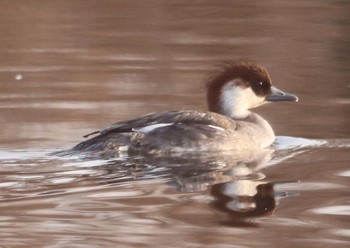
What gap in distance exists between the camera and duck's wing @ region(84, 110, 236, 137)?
9742 mm

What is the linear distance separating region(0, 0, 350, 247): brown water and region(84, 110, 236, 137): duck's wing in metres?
0.29

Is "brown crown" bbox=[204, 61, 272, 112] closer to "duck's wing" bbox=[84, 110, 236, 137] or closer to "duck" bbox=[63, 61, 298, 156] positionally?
"duck" bbox=[63, 61, 298, 156]

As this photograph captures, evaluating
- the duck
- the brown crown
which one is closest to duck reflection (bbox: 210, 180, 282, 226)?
the duck

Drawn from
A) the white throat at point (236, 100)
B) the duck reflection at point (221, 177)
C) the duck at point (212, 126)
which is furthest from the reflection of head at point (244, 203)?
the white throat at point (236, 100)

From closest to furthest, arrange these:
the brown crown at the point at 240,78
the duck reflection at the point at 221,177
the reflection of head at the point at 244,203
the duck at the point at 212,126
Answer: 1. the reflection of head at the point at 244,203
2. the duck reflection at the point at 221,177
3. the duck at the point at 212,126
4. the brown crown at the point at 240,78

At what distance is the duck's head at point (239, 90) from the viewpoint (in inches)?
418

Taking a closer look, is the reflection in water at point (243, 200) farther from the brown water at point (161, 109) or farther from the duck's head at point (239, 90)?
the duck's head at point (239, 90)

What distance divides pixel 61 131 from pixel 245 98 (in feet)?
5.27

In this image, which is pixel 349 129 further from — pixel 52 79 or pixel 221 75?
pixel 52 79

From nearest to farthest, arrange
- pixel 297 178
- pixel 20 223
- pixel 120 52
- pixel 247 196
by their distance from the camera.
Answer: pixel 20 223
pixel 247 196
pixel 297 178
pixel 120 52

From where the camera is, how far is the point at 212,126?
10039 mm

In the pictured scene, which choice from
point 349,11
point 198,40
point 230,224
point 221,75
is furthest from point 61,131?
point 349,11

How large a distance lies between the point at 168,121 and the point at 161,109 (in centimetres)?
153

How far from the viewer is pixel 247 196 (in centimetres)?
828
